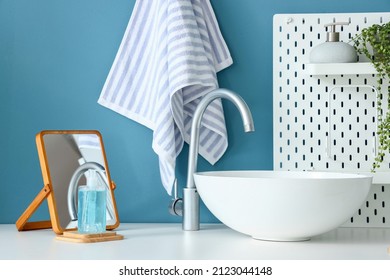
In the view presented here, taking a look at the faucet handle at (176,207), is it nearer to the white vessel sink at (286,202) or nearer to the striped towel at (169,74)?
the striped towel at (169,74)

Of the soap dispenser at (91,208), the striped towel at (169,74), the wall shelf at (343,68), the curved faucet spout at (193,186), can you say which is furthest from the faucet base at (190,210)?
the wall shelf at (343,68)

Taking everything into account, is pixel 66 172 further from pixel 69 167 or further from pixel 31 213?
pixel 31 213

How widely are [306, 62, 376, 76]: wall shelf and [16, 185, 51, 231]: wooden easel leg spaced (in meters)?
0.81

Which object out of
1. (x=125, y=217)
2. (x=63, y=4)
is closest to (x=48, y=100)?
(x=63, y=4)

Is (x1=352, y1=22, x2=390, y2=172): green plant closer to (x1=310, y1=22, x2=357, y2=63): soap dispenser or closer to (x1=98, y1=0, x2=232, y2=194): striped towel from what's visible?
(x1=310, y1=22, x2=357, y2=63): soap dispenser

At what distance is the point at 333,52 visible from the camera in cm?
184

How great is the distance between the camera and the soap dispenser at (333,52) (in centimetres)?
184

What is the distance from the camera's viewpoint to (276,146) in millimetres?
1954

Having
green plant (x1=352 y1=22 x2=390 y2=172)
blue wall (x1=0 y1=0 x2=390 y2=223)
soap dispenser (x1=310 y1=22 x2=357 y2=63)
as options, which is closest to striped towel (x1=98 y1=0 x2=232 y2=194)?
blue wall (x1=0 y1=0 x2=390 y2=223)

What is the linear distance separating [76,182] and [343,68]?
798mm

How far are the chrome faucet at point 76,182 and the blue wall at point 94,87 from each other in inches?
6.6

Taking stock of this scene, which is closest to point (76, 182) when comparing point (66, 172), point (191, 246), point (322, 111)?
point (66, 172)

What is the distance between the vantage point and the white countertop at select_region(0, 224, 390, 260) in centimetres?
139

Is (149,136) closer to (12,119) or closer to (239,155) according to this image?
(239,155)
